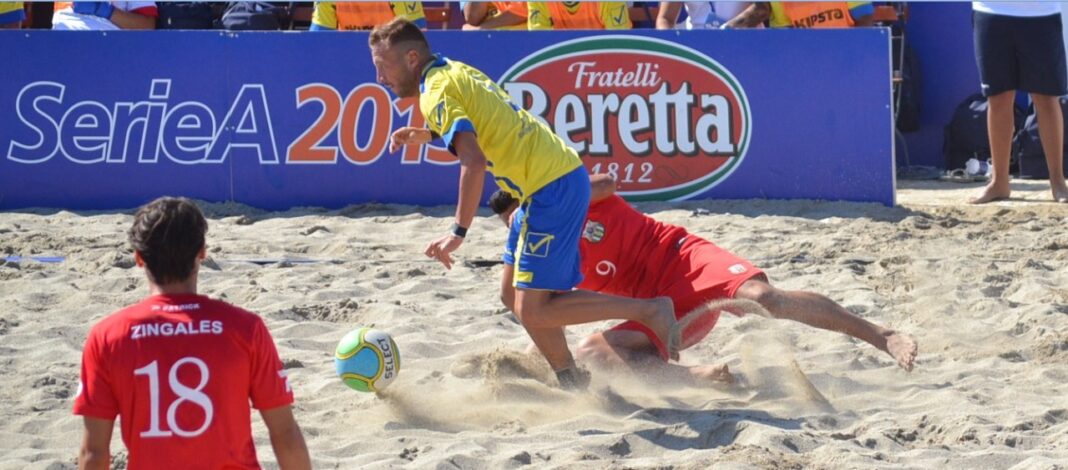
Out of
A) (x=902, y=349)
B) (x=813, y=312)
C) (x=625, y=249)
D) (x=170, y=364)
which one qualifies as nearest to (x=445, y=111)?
(x=625, y=249)

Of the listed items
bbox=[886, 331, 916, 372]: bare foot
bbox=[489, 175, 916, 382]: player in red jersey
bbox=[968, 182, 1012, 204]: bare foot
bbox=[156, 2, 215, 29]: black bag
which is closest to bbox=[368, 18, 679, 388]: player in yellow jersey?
bbox=[489, 175, 916, 382]: player in red jersey

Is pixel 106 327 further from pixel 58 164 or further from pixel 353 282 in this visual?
pixel 58 164

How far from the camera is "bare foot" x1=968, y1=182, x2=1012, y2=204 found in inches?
358

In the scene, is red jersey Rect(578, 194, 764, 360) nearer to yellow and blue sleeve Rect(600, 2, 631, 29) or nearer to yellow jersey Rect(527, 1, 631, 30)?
yellow jersey Rect(527, 1, 631, 30)

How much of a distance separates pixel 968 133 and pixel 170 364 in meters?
8.94

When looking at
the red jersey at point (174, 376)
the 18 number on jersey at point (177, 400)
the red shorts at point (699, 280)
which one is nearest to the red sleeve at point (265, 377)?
the red jersey at point (174, 376)

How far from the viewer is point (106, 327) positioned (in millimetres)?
2904

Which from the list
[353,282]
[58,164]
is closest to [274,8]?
[58,164]

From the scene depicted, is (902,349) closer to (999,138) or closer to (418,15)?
(999,138)

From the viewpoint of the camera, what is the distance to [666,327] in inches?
192

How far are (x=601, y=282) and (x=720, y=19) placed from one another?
5.15m

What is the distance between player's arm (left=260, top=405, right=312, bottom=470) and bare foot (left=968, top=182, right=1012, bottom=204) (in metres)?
6.95

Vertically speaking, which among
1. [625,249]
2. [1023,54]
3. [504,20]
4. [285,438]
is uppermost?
[504,20]

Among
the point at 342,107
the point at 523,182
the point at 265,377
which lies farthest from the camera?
the point at 342,107
